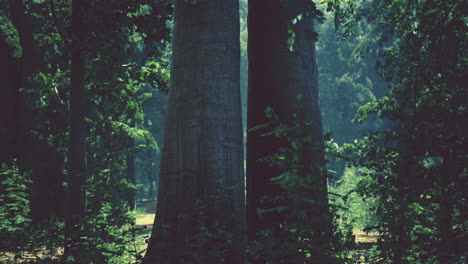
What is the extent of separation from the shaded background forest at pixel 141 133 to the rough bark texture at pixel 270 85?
69 centimetres

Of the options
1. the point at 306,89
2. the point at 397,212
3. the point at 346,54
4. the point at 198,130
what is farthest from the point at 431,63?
the point at 346,54

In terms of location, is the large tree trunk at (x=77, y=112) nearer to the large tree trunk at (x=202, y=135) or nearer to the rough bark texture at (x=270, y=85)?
the large tree trunk at (x=202, y=135)

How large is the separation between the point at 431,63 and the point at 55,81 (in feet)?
30.1

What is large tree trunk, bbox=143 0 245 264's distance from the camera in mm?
5598

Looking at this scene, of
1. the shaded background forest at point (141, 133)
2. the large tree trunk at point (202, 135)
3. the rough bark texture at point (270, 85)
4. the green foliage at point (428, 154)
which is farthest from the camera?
the rough bark texture at point (270, 85)

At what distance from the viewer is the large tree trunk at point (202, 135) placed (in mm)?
5598

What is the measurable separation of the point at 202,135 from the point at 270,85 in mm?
1362

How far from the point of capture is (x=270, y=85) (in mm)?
6766

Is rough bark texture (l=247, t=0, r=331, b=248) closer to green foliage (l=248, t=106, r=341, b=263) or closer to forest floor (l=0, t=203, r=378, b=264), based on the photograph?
forest floor (l=0, t=203, r=378, b=264)

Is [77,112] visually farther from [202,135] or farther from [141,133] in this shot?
[141,133]

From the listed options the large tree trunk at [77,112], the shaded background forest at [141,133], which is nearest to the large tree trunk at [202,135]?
the shaded background forest at [141,133]

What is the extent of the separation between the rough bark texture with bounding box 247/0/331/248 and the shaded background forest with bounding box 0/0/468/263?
27.0 inches

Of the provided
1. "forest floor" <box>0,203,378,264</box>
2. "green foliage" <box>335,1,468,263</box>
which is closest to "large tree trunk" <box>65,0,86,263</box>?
"forest floor" <box>0,203,378,264</box>

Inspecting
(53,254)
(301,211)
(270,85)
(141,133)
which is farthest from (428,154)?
(141,133)
